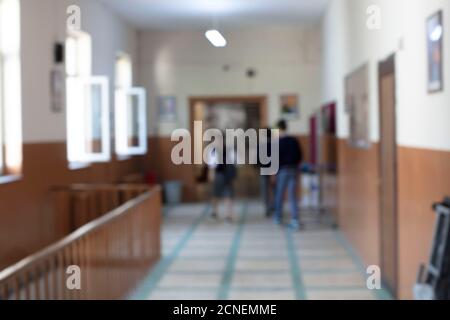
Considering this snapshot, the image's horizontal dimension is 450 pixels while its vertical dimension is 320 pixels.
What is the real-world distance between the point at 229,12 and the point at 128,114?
4226 millimetres

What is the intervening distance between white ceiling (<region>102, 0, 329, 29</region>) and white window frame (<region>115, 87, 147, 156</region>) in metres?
1.19

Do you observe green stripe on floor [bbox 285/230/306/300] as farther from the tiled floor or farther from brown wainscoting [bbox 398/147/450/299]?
brown wainscoting [bbox 398/147/450/299]

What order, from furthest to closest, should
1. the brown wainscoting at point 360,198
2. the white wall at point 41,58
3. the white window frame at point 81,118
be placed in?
the white window frame at point 81,118, the white wall at point 41,58, the brown wainscoting at point 360,198

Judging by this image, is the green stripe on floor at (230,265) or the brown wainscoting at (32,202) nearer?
the green stripe on floor at (230,265)

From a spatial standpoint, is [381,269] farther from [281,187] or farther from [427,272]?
[281,187]

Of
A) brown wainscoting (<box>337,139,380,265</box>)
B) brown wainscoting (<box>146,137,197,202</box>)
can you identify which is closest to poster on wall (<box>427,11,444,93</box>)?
brown wainscoting (<box>337,139,380,265</box>)

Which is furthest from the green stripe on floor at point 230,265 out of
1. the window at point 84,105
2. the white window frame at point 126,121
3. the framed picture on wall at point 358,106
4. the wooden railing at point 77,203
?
the white window frame at point 126,121

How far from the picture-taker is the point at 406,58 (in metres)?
4.55

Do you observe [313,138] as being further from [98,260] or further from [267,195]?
[98,260]

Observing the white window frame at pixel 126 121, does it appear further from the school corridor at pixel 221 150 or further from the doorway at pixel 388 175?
the doorway at pixel 388 175

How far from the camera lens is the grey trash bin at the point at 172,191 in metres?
12.5

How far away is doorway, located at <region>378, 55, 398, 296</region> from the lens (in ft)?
16.8

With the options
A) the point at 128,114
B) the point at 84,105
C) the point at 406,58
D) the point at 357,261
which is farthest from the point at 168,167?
Answer: the point at 406,58

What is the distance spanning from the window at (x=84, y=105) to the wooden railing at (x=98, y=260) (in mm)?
1591
